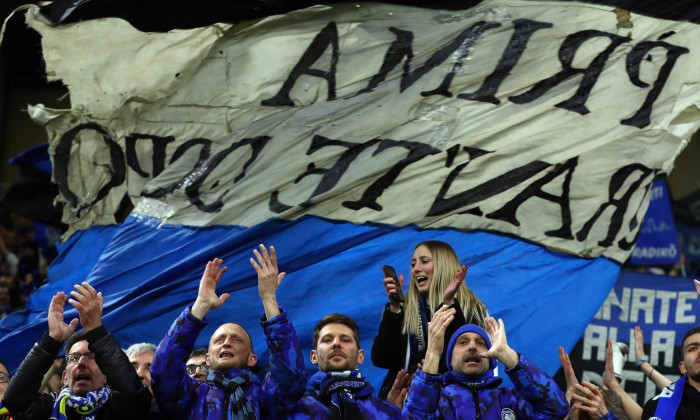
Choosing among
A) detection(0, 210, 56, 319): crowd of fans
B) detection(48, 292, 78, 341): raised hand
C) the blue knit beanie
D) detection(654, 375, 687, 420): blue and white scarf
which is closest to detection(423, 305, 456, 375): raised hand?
the blue knit beanie

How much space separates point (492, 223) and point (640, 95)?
1176mm

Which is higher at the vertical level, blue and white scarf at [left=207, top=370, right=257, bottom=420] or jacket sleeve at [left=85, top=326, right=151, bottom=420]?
jacket sleeve at [left=85, top=326, right=151, bottom=420]

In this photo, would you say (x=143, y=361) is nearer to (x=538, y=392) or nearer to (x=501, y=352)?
(x=501, y=352)

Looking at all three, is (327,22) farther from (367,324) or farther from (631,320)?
(631,320)

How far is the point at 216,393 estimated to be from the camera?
4598 millimetres

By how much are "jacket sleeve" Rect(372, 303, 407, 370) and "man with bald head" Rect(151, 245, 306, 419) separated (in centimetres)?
72

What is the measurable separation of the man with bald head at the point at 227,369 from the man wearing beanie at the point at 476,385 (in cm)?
53

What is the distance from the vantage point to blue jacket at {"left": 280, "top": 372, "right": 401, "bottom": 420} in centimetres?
459

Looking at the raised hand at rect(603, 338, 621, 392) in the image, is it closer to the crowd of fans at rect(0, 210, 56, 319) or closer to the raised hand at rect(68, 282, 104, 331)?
the raised hand at rect(68, 282, 104, 331)

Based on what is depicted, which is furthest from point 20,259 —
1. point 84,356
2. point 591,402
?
point 591,402

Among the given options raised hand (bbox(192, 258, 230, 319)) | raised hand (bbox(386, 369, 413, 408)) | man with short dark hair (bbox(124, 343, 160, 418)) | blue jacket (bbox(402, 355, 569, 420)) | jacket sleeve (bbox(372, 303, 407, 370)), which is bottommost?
man with short dark hair (bbox(124, 343, 160, 418))

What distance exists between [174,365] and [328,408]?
695mm

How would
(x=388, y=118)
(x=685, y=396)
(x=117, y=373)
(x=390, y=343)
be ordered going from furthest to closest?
(x=388, y=118) < (x=390, y=343) < (x=685, y=396) < (x=117, y=373)

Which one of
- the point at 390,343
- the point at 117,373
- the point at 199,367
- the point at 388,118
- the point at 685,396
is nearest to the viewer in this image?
the point at 117,373
